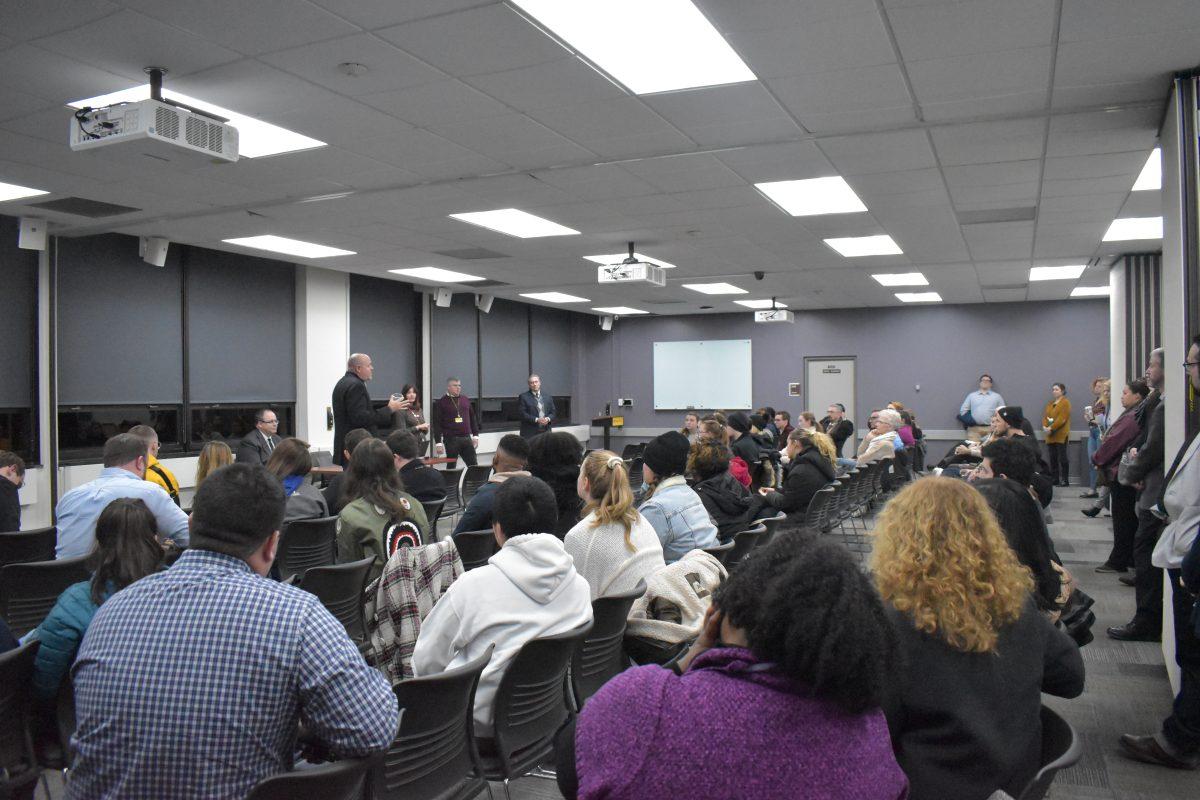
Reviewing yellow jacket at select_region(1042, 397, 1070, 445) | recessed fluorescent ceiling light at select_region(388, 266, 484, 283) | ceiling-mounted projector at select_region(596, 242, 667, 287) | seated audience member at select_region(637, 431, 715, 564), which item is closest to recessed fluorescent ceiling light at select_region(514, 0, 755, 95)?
seated audience member at select_region(637, 431, 715, 564)

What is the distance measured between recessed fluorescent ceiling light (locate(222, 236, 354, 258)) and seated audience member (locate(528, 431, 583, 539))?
5.31 metres

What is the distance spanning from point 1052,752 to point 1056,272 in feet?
35.1

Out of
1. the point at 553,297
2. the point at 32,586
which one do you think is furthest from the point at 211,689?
the point at 553,297

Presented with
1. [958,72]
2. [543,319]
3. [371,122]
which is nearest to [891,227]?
[958,72]

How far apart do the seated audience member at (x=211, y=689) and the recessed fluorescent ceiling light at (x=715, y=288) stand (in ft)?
35.9

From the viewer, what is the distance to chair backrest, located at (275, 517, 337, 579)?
441 centimetres

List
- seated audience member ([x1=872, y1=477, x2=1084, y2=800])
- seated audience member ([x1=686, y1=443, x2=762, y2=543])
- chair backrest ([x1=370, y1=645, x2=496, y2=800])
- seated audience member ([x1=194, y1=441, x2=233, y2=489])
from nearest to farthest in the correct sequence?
seated audience member ([x1=872, y1=477, x2=1084, y2=800])
chair backrest ([x1=370, y1=645, x2=496, y2=800])
seated audience member ([x1=686, y1=443, x2=762, y2=543])
seated audience member ([x1=194, y1=441, x2=233, y2=489])

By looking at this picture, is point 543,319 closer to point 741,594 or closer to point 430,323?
point 430,323

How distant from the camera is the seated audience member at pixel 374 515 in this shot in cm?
389

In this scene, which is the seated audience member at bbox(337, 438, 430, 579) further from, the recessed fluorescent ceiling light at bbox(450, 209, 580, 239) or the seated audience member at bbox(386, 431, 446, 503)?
the recessed fluorescent ceiling light at bbox(450, 209, 580, 239)

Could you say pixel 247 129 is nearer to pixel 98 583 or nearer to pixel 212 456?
pixel 212 456

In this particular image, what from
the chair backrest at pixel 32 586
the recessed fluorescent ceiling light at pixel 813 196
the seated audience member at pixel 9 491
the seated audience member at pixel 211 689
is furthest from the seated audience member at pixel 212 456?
the recessed fluorescent ceiling light at pixel 813 196

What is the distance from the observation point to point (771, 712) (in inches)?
45.7

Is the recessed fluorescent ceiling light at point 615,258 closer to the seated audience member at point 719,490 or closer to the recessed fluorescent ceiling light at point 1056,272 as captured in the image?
the recessed fluorescent ceiling light at point 1056,272
